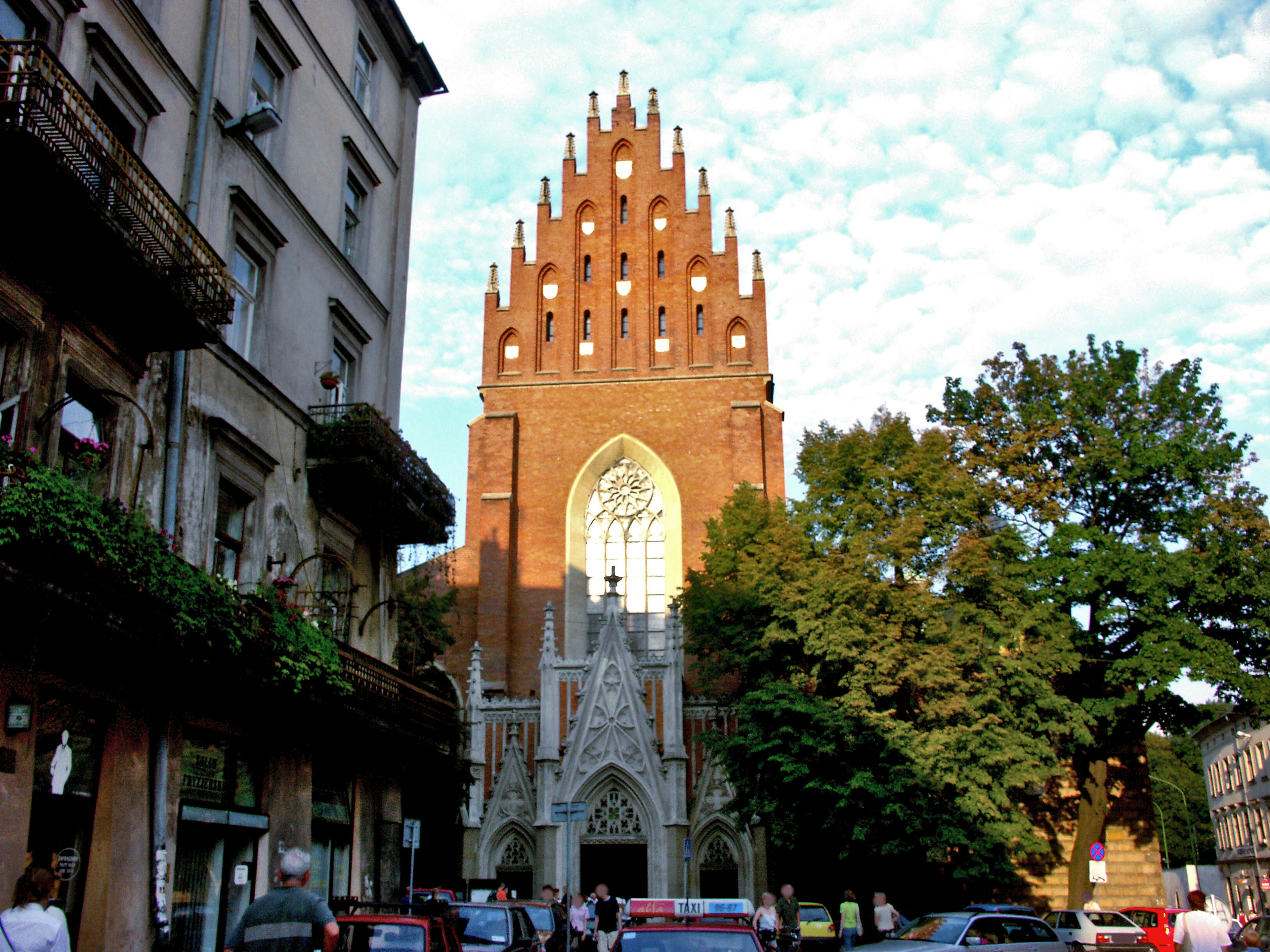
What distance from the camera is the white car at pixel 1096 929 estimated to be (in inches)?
782

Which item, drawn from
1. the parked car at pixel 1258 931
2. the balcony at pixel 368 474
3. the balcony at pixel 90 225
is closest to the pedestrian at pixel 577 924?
the balcony at pixel 368 474

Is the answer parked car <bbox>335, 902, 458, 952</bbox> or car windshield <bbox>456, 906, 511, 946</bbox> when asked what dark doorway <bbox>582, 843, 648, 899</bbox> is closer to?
car windshield <bbox>456, 906, 511, 946</bbox>

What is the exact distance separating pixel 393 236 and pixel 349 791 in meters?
9.21

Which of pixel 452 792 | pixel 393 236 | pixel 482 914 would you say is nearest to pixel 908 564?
pixel 452 792

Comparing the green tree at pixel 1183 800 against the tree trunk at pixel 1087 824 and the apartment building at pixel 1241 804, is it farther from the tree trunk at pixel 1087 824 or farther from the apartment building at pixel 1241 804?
the tree trunk at pixel 1087 824

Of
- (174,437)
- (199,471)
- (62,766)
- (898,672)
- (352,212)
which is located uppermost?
(352,212)

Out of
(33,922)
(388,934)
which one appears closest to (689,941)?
(388,934)

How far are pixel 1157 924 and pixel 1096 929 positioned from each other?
8.84ft

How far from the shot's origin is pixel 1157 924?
877 inches

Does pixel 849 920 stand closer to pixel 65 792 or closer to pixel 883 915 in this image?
pixel 883 915

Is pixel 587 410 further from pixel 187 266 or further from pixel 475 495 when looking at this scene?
pixel 187 266

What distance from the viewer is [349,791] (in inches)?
597

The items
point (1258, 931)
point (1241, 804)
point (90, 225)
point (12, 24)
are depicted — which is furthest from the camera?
point (1241, 804)

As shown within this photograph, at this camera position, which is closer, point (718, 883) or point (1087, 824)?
point (1087, 824)
